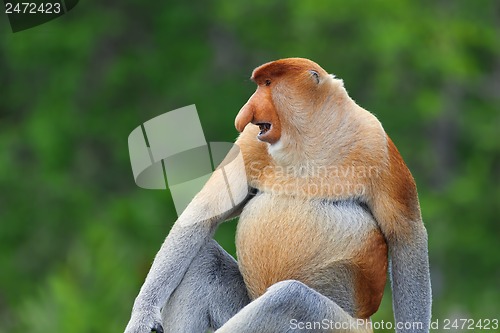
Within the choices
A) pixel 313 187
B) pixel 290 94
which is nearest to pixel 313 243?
pixel 313 187

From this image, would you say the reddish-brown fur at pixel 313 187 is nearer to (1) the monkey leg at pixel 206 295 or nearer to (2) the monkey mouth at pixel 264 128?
(2) the monkey mouth at pixel 264 128

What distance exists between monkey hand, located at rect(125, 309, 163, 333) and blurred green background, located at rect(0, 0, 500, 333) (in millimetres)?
8269

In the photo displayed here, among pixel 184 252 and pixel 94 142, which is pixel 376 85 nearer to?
pixel 94 142

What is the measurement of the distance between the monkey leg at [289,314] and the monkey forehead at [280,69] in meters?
0.85

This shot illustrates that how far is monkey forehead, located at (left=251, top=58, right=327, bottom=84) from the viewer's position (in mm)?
4273

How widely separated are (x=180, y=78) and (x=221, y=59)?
0.92 meters

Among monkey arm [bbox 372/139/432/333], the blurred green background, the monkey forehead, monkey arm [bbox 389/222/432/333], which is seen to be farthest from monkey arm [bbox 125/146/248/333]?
the blurred green background

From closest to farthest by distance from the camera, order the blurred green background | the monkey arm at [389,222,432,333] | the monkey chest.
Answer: the monkey chest, the monkey arm at [389,222,432,333], the blurred green background

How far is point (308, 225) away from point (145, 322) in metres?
0.78

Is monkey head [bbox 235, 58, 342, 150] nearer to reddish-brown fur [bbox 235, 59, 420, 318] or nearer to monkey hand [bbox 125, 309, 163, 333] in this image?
reddish-brown fur [bbox 235, 59, 420, 318]

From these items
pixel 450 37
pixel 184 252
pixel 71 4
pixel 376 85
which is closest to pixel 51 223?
pixel 71 4

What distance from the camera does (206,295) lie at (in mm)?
4426

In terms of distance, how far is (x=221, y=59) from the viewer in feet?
50.6

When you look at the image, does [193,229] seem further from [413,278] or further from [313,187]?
[413,278]
